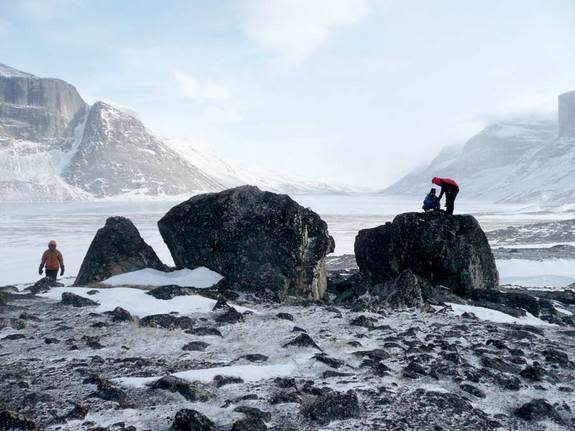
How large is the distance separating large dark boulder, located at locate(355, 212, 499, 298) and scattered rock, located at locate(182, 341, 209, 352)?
8.63 metres

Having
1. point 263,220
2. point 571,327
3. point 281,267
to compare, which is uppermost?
point 263,220

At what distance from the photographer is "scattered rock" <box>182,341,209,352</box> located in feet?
29.6

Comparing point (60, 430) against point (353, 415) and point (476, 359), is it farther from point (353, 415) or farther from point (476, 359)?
point (476, 359)

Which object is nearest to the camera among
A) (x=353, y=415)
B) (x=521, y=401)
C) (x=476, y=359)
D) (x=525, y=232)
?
(x=353, y=415)

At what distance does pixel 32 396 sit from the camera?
21.0 ft

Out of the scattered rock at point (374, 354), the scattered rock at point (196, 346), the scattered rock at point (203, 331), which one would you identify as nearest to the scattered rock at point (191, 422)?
the scattered rock at point (196, 346)

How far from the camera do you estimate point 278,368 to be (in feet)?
26.5

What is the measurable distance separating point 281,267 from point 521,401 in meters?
9.08

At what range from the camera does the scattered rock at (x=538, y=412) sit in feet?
21.2

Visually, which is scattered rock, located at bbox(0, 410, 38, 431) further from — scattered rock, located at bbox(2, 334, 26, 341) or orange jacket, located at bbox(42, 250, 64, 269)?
orange jacket, located at bbox(42, 250, 64, 269)

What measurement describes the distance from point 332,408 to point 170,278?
11.2 m

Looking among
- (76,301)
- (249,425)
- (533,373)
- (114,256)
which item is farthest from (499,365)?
(114,256)

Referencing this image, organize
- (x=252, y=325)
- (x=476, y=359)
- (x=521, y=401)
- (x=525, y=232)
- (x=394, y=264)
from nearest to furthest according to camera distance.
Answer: (x=521, y=401), (x=476, y=359), (x=252, y=325), (x=394, y=264), (x=525, y=232)

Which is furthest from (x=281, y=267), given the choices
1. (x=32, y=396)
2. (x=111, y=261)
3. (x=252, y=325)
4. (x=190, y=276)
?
(x=32, y=396)
